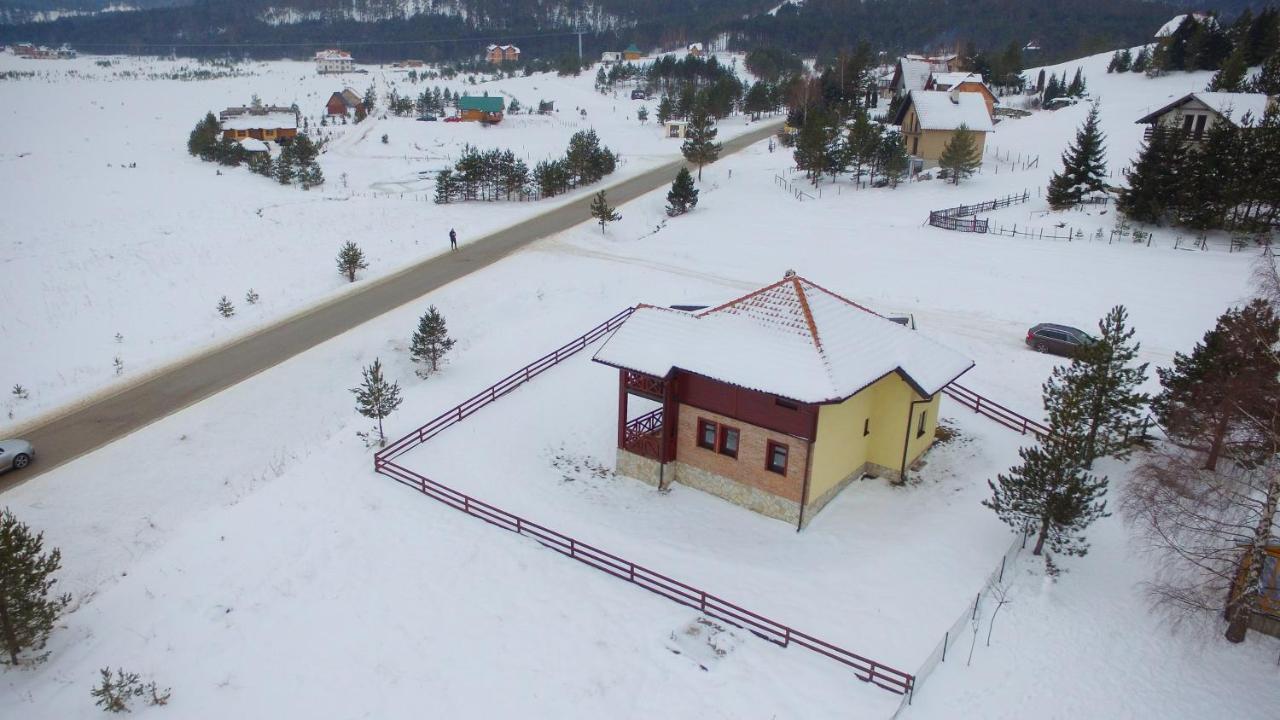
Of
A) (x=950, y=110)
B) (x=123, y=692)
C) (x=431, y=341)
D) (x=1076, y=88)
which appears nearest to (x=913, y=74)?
(x=1076, y=88)

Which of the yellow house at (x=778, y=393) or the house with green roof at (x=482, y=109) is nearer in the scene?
the yellow house at (x=778, y=393)

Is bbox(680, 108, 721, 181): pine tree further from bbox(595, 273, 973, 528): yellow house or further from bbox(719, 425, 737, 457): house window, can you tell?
bbox(719, 425, 737, 457): house window

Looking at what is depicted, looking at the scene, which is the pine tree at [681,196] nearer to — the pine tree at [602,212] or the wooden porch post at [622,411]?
the pine tree at [602,212]

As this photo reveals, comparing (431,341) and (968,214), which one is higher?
(968,214)

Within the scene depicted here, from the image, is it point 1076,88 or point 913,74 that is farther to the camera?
point 1076,88

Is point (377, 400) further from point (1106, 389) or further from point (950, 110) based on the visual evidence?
point (950, 110)

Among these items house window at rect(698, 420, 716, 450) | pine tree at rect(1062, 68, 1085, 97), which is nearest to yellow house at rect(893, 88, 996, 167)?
pine tree at rect(1062, 68, 1085, 97)

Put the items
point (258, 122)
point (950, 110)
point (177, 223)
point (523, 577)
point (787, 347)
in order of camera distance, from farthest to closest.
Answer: point (258, 122) → point (950, 110) → point (177, 223) → point (787, 347) → point (523, 577)

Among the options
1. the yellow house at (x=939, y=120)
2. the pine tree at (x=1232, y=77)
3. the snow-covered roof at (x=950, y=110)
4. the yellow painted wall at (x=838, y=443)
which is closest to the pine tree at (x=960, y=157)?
the yellow house at (x=939, y=120)
